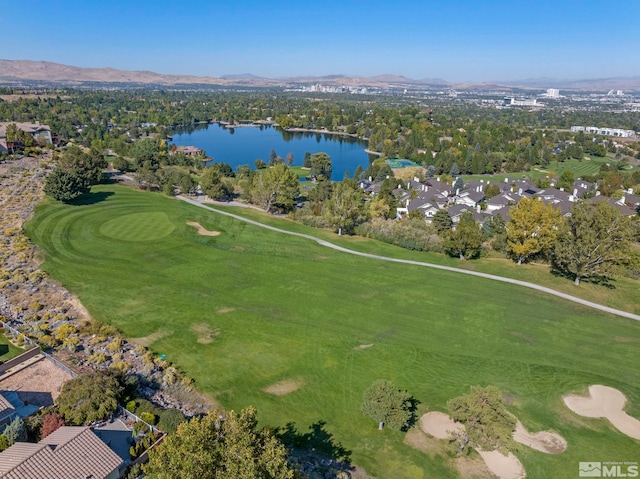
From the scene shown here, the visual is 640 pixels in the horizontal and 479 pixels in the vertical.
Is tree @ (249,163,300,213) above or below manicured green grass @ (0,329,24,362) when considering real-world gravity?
above

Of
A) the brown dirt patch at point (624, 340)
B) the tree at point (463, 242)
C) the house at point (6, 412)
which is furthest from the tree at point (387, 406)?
the tree at point (463, 242)

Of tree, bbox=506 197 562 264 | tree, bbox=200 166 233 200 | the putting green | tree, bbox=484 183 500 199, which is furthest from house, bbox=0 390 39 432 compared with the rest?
tree, bbox=484 183 500 199

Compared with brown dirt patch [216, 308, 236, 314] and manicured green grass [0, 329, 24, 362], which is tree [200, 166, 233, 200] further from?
manicured green grass [0, 329, 24, 362]

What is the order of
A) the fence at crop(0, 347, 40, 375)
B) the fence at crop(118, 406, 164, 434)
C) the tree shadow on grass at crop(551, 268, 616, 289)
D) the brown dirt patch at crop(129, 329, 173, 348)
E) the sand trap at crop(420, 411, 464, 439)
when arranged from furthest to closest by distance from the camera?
the tree shadow on grass at crop(551, 268, 616, 289), the brown dirt patch at crop(129, 329, 173, 348), the fence at crop(0, 347, 40, 375), the sand trap at crop(420, 411, 464, 439), the fence at crop(118, 406, 164, 434)

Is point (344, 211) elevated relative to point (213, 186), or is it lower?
lower

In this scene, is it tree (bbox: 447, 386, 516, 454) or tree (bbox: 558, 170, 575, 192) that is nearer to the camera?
tree (bbox: 447, 386, 516, 454)

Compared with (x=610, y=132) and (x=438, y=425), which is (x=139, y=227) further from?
(x=610, y=132)

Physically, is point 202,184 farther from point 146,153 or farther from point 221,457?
point 221,457

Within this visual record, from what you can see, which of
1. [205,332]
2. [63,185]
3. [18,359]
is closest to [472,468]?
[205,332]
